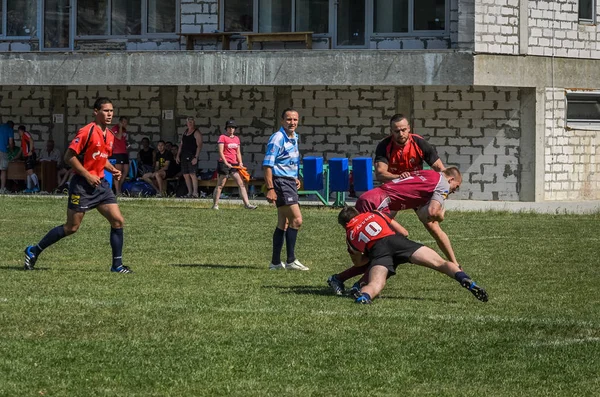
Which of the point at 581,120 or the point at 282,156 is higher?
the point at 581,120

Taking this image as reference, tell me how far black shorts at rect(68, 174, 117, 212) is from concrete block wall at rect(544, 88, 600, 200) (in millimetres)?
19967

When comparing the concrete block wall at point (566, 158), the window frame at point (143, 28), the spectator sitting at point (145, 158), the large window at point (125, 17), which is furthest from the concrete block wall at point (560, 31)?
the spectator sitting at point (145, 158)

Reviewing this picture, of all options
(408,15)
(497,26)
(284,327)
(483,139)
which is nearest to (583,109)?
(483,139)

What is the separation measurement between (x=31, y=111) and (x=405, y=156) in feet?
80.0

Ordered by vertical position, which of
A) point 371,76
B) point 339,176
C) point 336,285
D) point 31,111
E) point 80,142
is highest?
point 371,76

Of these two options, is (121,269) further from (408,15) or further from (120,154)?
(408,15)

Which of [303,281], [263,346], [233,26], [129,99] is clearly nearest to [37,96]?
[129,99]

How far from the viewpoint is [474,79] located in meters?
30.5

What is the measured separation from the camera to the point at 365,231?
38.4 feet

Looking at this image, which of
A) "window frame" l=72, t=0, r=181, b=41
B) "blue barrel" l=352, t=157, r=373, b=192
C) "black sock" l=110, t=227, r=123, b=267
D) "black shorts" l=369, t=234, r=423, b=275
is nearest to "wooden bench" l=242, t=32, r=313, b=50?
"window frame" l=72, t=0, r=181, b=41

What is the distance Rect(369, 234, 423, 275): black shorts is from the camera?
11.6 m

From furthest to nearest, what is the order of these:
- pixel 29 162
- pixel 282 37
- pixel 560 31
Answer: pixel 29 162, pixel 282 37, pixel 560 31

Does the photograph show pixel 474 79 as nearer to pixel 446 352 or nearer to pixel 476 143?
pixel 476 143

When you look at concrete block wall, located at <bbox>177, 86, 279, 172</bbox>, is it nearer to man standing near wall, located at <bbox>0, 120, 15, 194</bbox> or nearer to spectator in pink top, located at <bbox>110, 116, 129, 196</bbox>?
spectator in pink top, located at <bbox>110, 116, 129, 196</bbox>
